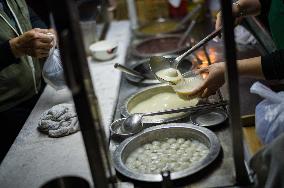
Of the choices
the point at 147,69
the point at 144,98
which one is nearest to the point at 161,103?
the point at 144,98

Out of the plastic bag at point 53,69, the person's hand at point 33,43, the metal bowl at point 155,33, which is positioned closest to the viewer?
the person's hand at point 33,43

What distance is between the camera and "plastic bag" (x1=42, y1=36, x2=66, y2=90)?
9.04ft

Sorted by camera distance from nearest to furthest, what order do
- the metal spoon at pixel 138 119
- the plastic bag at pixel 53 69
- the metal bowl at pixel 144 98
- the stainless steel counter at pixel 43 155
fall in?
1. the stainless steel counter at pixel 43 155
2. the metal spoon at pixel 138 119
3. the metal bowl at pixel 144 98
4. the plastic bag at pixel 53 69

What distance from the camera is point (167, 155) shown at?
2.04 m

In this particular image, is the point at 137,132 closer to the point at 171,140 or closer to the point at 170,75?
the point at 171,140

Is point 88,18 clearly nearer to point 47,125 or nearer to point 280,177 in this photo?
point 47,125

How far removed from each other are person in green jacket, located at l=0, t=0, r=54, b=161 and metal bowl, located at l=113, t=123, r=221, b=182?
1095 millimetres

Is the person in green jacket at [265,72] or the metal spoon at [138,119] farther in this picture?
the metal spoon at [138,119]

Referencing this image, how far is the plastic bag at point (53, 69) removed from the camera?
9.04ft

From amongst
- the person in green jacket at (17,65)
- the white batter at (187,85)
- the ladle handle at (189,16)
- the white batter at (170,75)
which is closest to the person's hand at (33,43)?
the person in green jacket at (17,65)

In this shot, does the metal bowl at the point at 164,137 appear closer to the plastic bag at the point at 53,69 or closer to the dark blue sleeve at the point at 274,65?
the dark blue sleeve at the point at 274,65

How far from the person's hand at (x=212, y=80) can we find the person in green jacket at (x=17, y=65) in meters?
1.20

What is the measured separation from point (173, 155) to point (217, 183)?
34 centimetres

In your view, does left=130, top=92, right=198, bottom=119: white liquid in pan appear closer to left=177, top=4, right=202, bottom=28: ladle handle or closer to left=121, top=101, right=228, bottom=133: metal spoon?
left=121, top=101, right=228, bottom=133: metal spoon
